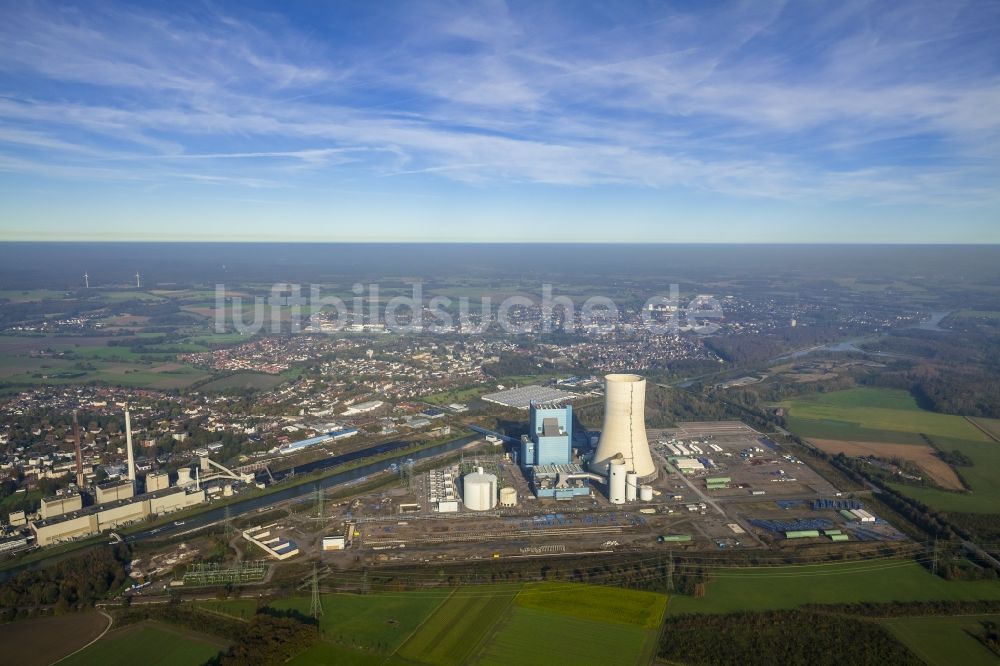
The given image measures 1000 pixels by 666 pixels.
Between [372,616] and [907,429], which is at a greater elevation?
[907,429]

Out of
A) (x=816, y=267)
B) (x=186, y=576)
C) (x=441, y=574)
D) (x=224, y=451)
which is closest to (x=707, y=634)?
(x=441, y=574)

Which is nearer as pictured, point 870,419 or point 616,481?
point 616,481

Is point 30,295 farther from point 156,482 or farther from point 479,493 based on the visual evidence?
point 479,493

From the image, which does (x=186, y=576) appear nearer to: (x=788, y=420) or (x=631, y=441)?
(x=631, y=441)

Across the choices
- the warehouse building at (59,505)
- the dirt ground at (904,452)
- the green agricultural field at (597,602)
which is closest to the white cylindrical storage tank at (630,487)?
the green agricultural field at (597,602)

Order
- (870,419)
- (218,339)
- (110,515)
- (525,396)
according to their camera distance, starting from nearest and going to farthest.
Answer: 1. (110,515)
2. (870,419)
3. (525,396)
4. (218,339)

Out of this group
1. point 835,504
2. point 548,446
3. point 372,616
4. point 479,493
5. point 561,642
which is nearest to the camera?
point 561,642

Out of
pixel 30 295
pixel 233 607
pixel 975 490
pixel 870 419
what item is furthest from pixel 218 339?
pixel 975 490

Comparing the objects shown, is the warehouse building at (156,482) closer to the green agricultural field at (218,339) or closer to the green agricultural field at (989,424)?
the green agricultural field at (218,339)

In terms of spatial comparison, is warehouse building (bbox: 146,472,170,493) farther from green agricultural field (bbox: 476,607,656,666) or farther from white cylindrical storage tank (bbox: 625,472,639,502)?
white cylindrical storage tank (bbox: 625,472,639,502)
